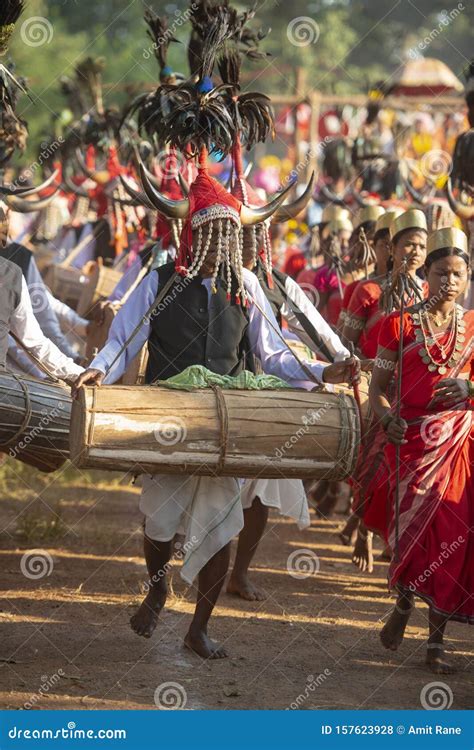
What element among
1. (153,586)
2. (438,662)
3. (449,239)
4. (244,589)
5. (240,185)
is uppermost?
(449,239)

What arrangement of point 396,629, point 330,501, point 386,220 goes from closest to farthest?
1. point 396,629
2. point 386,220
3. point 330,501

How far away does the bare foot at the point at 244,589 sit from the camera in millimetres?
7160

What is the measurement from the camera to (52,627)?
6297 millimetres

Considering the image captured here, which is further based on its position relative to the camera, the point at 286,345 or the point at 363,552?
the point at 363,552

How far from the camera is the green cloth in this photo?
5.49m

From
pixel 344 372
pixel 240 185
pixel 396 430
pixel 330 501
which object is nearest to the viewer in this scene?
pixel 344 372

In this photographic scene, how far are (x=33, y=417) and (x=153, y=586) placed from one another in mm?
987

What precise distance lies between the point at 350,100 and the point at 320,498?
1199 centimetres

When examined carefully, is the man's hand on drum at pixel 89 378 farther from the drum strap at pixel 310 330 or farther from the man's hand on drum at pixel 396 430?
the man's hand on drum at pixel 396 430

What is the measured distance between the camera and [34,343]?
6.22m

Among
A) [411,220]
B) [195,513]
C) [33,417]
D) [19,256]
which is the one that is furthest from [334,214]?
[195,513]

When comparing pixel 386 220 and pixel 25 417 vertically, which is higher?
pixel 386 220

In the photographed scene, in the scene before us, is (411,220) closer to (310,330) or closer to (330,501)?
(310,330)

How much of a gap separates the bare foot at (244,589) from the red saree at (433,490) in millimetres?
1401
